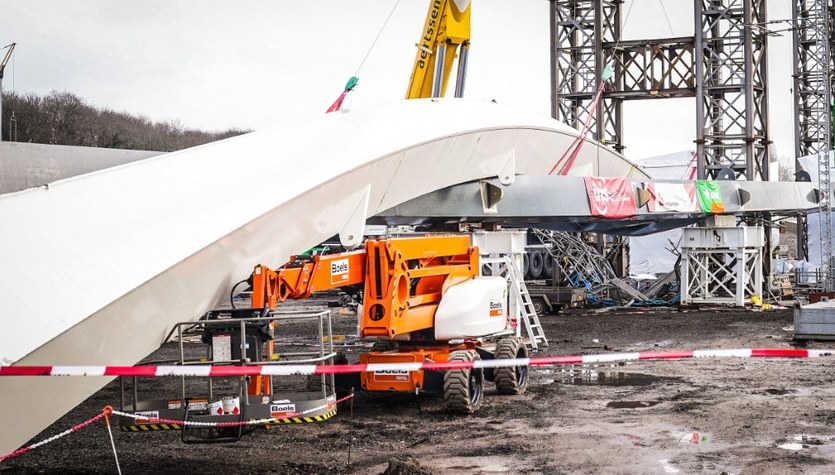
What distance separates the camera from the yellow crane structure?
28.4 metres

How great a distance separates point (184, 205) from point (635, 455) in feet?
20.5

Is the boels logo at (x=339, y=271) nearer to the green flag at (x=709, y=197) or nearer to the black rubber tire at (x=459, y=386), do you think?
the black rubber tire at (x=459, y=386)

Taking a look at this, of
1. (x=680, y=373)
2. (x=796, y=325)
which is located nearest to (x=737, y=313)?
(x=796, y=325)

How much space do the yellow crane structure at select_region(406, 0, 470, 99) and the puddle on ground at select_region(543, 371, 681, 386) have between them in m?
11.7

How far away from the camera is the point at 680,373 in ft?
62.6

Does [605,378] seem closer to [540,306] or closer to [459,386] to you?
[459,386]

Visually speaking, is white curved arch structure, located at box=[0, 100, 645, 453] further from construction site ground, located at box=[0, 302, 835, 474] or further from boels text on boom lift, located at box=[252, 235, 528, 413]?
construction site ground, located at box=[0, 302, 835, 474]

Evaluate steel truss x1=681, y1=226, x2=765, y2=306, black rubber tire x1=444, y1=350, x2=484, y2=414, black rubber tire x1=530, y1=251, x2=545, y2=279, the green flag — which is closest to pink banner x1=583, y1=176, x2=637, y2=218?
the green flag

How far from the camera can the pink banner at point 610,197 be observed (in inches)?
1097

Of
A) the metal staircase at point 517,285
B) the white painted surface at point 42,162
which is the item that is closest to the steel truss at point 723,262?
the metal staircase at point 517,285

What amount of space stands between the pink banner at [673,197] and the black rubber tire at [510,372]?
15.8 metres

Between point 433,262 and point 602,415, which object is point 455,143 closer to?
point 433,262

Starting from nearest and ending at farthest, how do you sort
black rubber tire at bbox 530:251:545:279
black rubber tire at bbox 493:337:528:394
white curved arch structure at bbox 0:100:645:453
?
white curved arch structure at bbox 0:100:645:453 < black rubber tire at bbox 493:337:528:394 < black rubber tire at bbox 530:251:545:279

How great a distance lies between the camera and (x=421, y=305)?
1502 cm
